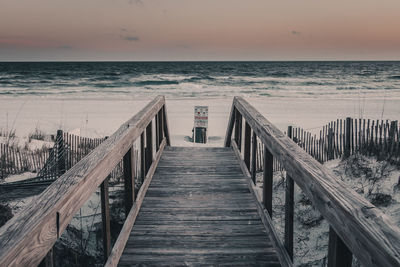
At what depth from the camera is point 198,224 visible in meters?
3.09

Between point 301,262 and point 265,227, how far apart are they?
5.12 ft

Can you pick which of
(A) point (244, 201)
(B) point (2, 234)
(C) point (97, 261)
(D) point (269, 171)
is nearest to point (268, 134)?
(D) point (269, 171)

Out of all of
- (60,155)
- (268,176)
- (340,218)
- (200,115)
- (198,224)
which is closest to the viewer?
(340,218)

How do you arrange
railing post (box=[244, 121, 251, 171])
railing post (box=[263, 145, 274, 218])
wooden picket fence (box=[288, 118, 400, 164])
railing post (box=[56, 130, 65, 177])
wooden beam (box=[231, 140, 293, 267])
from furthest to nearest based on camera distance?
railing post (box=[56, 130, 65, 177]) → wooden picket fence (box=[288, 118, 400, 164]) → railing post (box=[244, 121, 251, 171]) → railing post (box=[263, 145, 274, 218]) → wooden beam (box=[231, 140, 293, 267])

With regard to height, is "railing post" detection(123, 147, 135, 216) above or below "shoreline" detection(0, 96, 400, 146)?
above

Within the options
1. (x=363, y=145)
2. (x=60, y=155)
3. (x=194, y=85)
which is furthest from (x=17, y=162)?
(x=194, y=85)

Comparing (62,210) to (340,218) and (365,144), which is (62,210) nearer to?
(340,218)

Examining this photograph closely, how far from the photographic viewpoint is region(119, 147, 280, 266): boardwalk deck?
2531mm

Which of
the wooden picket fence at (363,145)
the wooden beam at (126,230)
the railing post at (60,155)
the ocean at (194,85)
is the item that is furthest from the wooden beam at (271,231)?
the ocean at (194,85)

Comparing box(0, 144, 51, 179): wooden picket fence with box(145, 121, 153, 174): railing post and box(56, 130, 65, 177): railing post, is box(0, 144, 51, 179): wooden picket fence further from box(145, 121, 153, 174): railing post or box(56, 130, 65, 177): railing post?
box(145, 121, 153, 174): railing post

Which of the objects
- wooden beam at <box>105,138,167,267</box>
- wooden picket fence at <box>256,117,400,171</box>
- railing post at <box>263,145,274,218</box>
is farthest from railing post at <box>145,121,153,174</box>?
wooden picket fence at <box>256,117,400,171</box>

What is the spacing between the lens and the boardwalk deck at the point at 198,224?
8.30 ft

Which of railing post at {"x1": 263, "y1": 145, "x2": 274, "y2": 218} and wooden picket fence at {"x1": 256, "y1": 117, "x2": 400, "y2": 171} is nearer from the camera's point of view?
railing post at {"x1": 263, "y1": 145, "x2": 274, "y2": 218}

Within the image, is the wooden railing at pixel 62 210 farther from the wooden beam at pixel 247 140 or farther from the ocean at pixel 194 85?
the ocean at pixel 194 85
